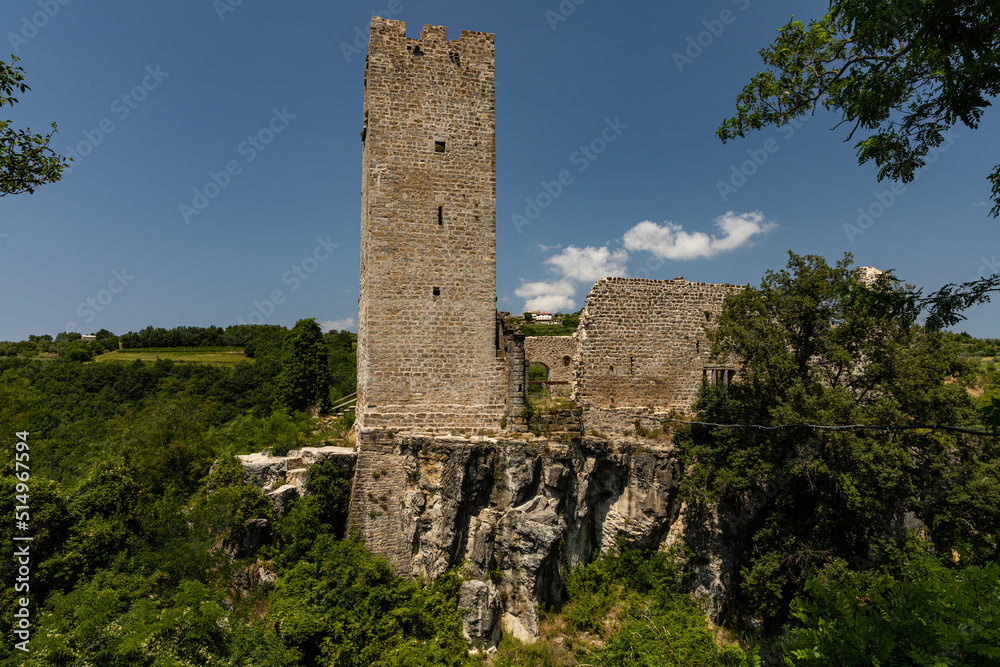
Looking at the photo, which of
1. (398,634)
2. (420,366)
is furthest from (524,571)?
(420,366)

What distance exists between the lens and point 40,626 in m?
8.49

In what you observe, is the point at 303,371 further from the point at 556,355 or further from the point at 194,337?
the point at 194,337

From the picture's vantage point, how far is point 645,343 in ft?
49.8

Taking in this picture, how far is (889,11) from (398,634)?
1434 cm

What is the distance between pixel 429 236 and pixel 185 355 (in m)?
53.8

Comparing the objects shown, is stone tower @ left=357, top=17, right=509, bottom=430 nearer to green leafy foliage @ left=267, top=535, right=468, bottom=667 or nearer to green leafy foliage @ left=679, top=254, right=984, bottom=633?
green leafy foliage @ left=267, top=535, right=468, bottom=667

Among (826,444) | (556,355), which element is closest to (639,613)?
(826,444)

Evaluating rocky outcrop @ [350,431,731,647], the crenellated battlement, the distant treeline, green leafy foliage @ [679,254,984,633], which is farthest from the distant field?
green leafy foliage @ [679,254,984,633]

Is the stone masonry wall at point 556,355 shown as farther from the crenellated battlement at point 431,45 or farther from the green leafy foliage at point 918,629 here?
the green leafy foliage at point 918,629

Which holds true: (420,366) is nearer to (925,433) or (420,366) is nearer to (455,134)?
(455,134)

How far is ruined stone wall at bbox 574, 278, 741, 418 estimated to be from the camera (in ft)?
48.6

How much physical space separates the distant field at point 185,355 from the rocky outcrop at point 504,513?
44.7m

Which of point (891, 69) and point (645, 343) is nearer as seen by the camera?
point (891, 69)

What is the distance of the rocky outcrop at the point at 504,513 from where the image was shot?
1143cm
